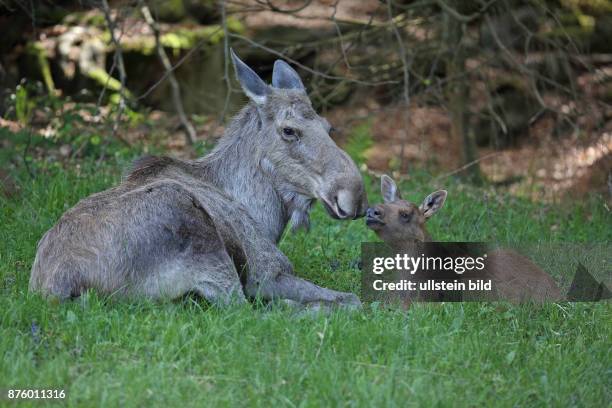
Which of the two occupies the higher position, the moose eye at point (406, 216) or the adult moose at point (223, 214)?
the adult moose at point (223, 214)

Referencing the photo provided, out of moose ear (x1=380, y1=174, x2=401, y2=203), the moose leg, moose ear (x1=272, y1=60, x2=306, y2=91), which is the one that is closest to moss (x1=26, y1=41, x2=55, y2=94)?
moose ear (x1=272, y1=60, x2=306, y2=91)

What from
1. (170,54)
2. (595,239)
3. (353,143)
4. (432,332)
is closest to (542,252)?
(595,239)

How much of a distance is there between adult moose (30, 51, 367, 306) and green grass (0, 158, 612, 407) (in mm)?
182

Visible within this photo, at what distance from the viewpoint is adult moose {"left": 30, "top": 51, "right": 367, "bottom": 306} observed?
5.91 meters

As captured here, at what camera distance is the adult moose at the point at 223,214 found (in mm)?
5906

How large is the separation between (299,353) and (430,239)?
8.81 feet

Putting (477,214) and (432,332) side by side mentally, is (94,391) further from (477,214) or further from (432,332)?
(477,214)

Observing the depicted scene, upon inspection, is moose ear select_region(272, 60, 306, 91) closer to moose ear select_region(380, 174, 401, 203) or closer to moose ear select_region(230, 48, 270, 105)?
moose ear select_region(230, 48, 270, 105)

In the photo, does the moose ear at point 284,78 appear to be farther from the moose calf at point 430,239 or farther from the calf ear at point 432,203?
the calf ear at point 432,203

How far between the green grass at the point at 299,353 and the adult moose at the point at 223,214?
0.18 meters

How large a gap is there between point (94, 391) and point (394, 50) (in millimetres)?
9024

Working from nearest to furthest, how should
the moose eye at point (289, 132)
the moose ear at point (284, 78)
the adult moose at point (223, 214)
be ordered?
the adult moose at point (223, 214) < the moose eye at point (289, 132) < the moose ear at point (284, 78)

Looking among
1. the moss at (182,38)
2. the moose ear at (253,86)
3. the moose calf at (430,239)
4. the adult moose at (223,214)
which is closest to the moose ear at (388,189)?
the moose calf at (430,239)

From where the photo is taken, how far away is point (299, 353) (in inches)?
208
